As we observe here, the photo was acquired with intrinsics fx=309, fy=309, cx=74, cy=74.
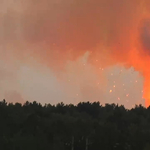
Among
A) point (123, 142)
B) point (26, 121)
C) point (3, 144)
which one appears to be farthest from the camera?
point (26, 121)

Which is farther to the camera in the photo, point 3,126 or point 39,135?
point 3,126

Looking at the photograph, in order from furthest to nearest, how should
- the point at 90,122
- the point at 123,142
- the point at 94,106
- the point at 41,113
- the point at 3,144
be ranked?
the point at 94,106 → the point at 41,113 → the point at 90,122 → the point at 123,142 → the point at 3,144

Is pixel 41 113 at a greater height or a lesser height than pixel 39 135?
greater

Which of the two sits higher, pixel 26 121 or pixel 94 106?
pixel 94 106

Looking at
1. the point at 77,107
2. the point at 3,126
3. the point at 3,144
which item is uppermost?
the point at 77,107

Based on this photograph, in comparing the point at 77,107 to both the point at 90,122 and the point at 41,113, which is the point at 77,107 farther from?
the point at 90,122

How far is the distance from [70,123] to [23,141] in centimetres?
1213

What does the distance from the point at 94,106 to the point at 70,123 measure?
3456 centimetres

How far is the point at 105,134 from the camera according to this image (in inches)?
2416

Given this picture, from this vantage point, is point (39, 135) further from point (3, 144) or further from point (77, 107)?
point (77, 107)

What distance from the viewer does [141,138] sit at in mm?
58031

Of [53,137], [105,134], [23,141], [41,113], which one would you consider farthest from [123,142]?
[41,113]

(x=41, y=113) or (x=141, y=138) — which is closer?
(x=141, y=138)

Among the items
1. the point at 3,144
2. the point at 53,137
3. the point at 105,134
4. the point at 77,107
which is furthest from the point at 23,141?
the point at 77,107
